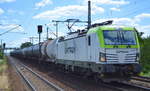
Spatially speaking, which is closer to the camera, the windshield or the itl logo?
the windshield

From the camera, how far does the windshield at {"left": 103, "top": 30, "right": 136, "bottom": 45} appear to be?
52.4 feet

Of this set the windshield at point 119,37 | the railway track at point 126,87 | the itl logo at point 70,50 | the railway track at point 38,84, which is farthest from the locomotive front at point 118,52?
the itl logo at point 70,50

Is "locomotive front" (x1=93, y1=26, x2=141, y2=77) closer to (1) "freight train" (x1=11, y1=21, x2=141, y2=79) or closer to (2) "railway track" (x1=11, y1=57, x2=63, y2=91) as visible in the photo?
(1) "freight train" (x1=11, y1=21, x2=141, y2=79)

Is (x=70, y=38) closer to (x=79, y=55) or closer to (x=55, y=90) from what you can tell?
(x=79, y=55)

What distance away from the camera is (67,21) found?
35.3 meters

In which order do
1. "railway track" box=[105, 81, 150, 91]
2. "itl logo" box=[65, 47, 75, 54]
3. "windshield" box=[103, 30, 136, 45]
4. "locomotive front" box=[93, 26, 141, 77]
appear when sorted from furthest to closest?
1. "itl logo" box=[65, 47, 75, 54]
2. "windshield" box=[103, 30, 136, 45]
3. "locomotive front" box=[93, 26, 141, 77]
4. "railway track" box=[105, 81, 150, 91]

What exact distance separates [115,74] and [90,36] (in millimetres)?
2715

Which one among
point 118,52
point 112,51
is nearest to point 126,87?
point 118,52

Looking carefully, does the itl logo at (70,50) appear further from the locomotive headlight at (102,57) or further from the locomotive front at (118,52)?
the locomotive headlight at (102,57)

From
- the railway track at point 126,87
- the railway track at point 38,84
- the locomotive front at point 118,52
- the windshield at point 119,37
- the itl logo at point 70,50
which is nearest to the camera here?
the railway track at point 126,87

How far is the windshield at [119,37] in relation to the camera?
15984mm

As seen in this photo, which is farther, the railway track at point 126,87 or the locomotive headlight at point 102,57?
the locomotive headlight at point 102,57

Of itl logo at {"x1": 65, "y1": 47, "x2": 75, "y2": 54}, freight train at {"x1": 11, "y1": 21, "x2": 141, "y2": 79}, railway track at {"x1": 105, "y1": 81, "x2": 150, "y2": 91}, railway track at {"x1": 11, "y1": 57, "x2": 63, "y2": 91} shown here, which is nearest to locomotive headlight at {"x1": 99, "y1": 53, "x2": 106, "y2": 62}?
freight train at {"x1": 11, "y1": 21, "x2": 141, "y2": 79}

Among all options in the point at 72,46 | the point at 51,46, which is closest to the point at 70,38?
the point at 72,46
